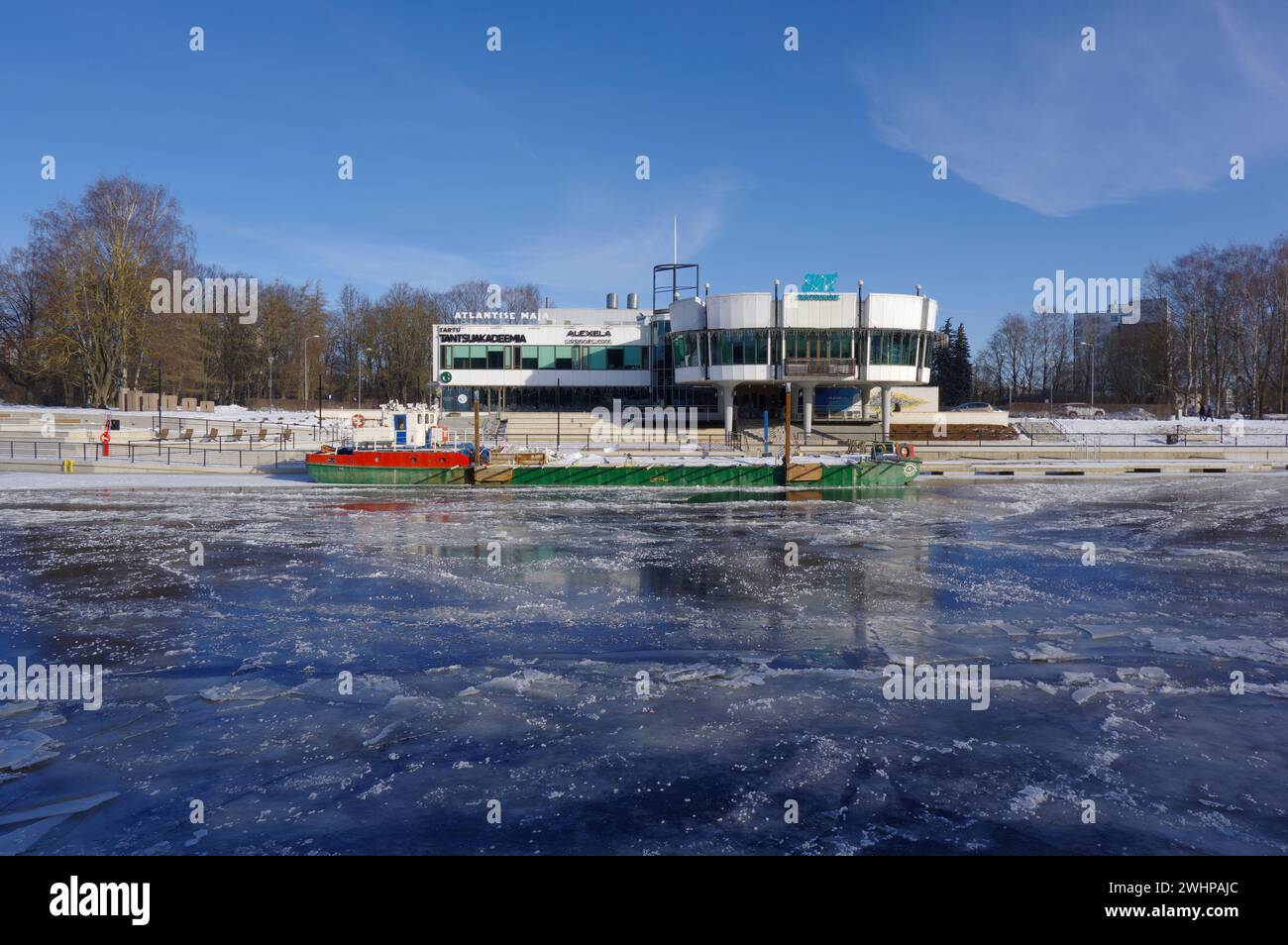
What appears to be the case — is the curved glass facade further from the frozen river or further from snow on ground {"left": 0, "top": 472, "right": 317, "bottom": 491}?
the frozen river

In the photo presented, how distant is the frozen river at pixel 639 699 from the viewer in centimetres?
711

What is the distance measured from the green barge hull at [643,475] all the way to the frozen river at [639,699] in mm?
18297

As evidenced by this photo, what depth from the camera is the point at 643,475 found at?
138ft

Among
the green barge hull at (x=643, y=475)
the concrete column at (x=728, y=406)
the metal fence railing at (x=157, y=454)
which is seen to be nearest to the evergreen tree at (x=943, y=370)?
the concrete column at (x=728, y=406)

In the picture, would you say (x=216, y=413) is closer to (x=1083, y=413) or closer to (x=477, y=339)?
(x=477, y=339)

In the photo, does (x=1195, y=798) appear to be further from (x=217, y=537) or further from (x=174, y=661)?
(x=217, y=537)

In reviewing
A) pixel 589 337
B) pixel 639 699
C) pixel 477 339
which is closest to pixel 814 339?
pixel 589 337

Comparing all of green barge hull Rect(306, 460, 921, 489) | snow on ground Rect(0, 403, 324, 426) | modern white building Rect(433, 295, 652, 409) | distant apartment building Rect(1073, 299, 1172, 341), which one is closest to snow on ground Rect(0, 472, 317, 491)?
green barge hull Rect(306, 460, 921, 489)

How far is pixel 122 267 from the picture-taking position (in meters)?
62.3

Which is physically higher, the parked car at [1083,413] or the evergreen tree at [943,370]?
the evergreen tree at [943,370]

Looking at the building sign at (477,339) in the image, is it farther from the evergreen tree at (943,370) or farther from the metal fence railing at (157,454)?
the evergreen tree at (943,370)
